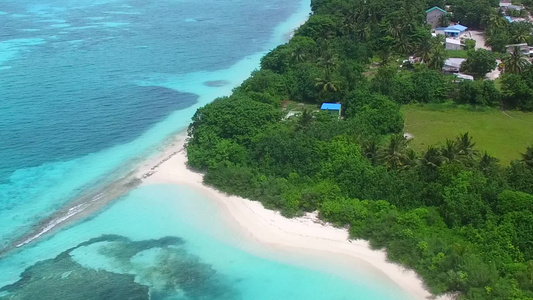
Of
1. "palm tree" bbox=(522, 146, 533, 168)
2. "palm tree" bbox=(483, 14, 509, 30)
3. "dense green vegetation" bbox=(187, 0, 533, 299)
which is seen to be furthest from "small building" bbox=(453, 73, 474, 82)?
"palm tree" bbox=(522, 146, 533, 168)

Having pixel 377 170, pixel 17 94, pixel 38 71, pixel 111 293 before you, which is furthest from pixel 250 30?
pixel 111 293

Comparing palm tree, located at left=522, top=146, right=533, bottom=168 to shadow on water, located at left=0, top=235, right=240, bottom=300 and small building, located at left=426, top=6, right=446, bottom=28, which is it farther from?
small building, located at left=426, top=6, right=446, bottom=28

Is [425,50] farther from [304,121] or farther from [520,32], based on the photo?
[304,121]

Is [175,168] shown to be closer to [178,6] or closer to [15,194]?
[15,194]

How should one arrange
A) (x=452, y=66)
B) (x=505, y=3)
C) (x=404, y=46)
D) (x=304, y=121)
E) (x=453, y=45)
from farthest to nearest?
1. (x=505, y=3)
2. (x=453, y=45)
3. (x=404, y=46)
4. (x=452, y=66)
5. (x=304, y=121)

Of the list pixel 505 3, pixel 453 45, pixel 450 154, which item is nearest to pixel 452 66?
pixel 453 45

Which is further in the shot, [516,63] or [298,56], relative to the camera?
[298,56]
